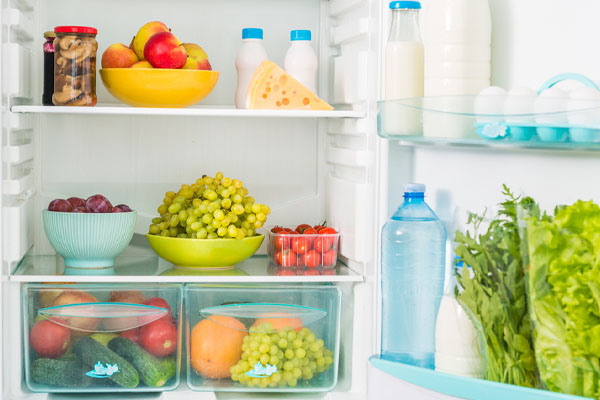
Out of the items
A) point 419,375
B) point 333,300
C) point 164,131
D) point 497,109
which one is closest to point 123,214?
point 164,131

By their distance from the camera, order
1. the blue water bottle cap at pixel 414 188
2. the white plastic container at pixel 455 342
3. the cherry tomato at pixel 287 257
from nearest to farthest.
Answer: the white plastic container at pixel 455 342
the blue water bottle cap at pixel 414 188
the cherry tomato at pixel 287 257

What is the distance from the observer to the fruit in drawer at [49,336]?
1757mm

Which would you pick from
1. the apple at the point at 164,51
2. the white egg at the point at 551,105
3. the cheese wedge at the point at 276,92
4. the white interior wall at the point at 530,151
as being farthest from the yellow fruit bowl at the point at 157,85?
the white egg at the point at 551,105

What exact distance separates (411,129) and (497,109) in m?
0.24

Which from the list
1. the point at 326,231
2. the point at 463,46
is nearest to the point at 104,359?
the point at 326,231

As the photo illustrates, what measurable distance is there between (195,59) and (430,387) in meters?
1.06

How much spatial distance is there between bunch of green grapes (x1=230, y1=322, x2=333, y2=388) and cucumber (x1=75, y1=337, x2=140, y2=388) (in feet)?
0.77

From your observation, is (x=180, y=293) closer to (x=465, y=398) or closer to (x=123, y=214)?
(x=123, y=214)

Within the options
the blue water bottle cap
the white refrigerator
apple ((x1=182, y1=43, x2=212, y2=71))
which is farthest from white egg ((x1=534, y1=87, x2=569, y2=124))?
apple ((x1=182, y1=43, x2=212, y2=71))

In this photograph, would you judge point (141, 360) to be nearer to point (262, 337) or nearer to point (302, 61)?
point (262, 337)

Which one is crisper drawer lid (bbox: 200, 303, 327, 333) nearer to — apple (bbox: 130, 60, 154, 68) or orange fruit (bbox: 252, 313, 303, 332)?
orange fruit (bbox: 252, 313, 303, 332)

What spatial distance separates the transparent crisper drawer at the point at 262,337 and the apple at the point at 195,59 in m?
0.53

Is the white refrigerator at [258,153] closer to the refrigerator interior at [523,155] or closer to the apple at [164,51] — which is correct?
the refrigerator interior at [523,155]

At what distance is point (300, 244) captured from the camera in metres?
1.89
